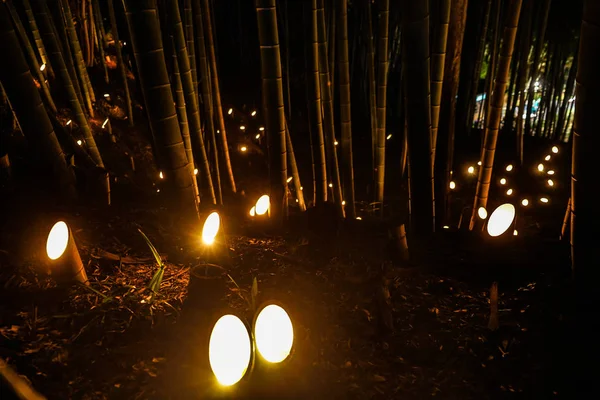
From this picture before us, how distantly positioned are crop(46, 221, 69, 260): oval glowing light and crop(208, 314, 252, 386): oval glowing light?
97cm

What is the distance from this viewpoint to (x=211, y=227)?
7.25 feet

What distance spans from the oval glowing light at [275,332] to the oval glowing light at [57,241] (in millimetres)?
1100

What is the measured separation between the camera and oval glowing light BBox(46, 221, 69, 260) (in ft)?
6.42

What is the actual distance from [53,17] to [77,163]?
2187 mm

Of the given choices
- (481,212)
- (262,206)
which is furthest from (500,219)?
(262,206)

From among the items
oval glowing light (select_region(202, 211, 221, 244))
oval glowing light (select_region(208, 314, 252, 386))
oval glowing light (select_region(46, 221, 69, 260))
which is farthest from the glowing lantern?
oval glowing light (select_region(208, 314, 252, 386))

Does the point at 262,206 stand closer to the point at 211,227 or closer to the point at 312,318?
the point at 211,227

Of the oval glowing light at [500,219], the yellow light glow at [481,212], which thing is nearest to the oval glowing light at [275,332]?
the oval glowing light at [500,219]

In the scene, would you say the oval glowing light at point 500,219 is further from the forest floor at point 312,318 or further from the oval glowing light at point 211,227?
the oval glowing light at point 211,227

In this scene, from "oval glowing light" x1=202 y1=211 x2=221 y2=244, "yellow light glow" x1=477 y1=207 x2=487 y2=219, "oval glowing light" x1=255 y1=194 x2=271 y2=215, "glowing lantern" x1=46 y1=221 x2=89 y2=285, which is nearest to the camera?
"glowing lantern" x1=46 y1=221 x2=89 y2=285

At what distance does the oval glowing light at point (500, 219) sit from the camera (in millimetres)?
2229

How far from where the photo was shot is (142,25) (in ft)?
6.00

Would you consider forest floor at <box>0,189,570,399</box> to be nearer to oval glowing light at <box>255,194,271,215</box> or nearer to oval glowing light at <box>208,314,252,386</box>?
oval glowing light at <box>208,314,252,386</box>

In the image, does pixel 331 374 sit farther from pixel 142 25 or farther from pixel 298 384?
pixel 142 25
